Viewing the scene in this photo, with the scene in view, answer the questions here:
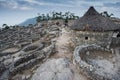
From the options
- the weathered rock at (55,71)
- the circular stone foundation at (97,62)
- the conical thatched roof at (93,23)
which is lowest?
the weathered rock at (55,71)

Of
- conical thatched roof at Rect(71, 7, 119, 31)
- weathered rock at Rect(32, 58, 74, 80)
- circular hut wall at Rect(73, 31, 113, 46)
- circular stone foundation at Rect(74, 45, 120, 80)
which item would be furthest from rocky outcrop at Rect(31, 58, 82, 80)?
conical thatched roof at Rect(71, 7, 119, 31)

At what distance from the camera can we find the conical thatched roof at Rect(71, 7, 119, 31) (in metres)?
20.5

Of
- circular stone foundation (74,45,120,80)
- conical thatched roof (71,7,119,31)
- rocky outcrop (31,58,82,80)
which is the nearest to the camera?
circular stone foundation (74,45,120,80)

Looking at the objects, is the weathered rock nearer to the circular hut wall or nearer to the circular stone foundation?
the circular stone foundation

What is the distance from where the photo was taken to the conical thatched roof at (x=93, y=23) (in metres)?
20.5

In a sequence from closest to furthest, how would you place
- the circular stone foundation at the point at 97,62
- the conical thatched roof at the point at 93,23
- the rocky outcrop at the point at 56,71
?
the circular stone foundation at the point at 97,62, the rocky outcrop at the point at 56,71, the conical thatched roof at the point at 93,23

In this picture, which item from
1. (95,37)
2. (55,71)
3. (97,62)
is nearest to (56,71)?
(55,71)

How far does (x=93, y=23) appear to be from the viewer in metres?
21.0

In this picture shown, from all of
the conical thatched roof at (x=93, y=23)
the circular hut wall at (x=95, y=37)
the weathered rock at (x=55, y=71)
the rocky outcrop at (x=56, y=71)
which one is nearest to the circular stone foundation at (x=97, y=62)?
the rocky outcrop at (x=56, y=71)

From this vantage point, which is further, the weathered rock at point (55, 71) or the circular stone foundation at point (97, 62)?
the weathered rock at point (55, 71)

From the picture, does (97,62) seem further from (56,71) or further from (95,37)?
(95,37)

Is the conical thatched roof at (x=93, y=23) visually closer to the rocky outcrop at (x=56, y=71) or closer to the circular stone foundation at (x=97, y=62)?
the circular stone foundation at (x=97, y=62)

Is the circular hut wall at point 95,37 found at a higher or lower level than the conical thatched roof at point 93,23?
lower

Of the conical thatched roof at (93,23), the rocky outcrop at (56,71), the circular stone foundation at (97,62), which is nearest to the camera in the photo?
the circular stone foundation at (97,62)
